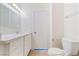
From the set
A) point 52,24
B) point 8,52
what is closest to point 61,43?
point 52,24

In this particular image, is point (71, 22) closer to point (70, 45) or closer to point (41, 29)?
point (70, 45)

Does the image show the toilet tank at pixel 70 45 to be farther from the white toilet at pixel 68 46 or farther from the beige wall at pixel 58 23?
the beige wall at pixel 58 23

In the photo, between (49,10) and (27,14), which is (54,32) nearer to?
(49,10)

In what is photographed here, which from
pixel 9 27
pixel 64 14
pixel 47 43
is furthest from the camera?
pixel 9 27

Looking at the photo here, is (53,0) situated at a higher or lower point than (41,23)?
higher

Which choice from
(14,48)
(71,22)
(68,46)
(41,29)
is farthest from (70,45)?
(14,48)

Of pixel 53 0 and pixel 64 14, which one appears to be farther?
pixel 64 14

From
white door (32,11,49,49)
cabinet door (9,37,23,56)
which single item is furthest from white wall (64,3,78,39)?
cabinet door (9,37,23,56)

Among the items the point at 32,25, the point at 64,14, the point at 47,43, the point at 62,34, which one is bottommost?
the point at 47,43

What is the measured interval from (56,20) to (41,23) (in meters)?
0.33

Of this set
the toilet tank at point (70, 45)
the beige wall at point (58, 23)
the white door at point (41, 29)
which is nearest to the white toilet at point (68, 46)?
the toilet tank at point (70, 45)

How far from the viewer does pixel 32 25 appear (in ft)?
7.14

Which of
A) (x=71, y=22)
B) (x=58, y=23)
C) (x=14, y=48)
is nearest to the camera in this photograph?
(x=14, y=48)

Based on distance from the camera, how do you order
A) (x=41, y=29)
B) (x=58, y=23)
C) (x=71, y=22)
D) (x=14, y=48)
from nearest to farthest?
(x=14, y=48), (x=71, y=22), (x=58, y=23), (x=41, y=29)
